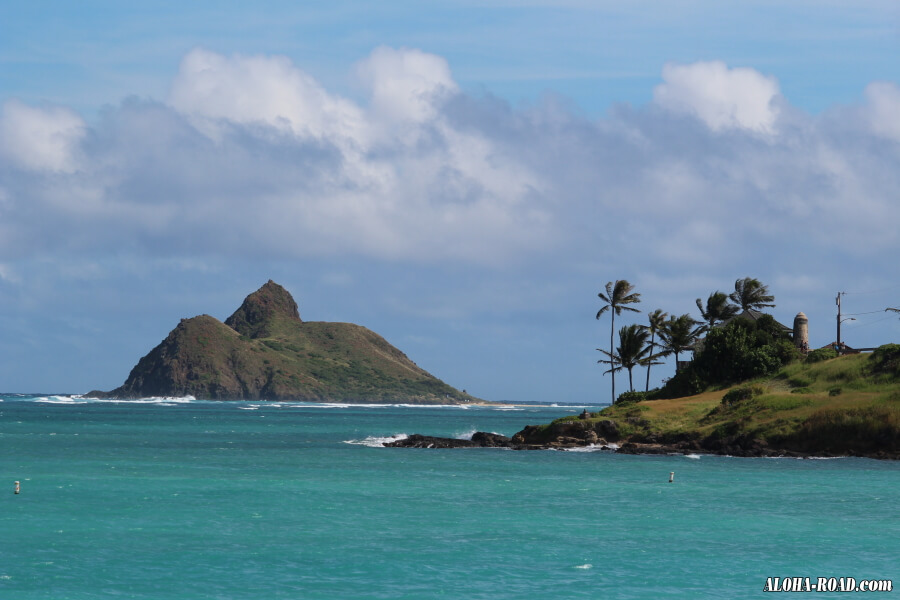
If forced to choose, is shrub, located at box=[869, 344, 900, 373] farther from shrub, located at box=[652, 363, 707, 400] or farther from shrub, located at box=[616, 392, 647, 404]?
shrub, located at box=[616, 392, 647, 404]

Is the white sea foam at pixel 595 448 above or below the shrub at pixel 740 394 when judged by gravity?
below

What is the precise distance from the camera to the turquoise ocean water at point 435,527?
93.4 feet

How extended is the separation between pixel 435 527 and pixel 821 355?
65372 mm

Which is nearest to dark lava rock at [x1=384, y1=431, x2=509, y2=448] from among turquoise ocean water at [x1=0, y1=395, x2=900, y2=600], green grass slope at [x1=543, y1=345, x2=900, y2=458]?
green grass slope at [x1=543, y1=345, x2=900, y2=458]

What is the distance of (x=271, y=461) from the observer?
2697 inches

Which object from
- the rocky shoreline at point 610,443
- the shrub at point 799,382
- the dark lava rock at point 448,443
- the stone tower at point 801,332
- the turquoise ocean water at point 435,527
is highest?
the stone tower at point 801,332

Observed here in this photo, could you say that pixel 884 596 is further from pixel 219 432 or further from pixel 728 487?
pixel 219 432

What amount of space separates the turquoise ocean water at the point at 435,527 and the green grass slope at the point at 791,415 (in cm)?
486

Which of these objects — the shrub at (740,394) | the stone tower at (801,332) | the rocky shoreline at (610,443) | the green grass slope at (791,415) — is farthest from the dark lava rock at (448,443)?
the stone tower at (801,332)

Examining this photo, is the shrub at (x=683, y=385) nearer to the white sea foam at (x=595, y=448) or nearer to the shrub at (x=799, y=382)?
the shrub at (x=799, y=382)

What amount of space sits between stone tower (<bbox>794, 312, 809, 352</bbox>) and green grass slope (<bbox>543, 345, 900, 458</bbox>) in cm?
1228

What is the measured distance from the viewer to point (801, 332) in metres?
104

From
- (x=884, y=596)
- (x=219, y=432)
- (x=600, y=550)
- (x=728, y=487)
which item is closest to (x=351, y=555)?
(x=600, y=550)

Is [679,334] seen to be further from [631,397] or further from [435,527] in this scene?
[435,527]
